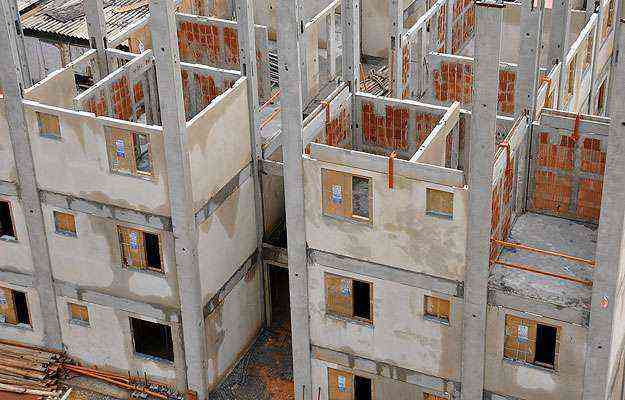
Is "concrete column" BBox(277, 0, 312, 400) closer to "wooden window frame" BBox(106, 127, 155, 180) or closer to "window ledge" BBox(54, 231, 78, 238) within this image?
"wooden window frame" BBox(106, 127, 155, 180)

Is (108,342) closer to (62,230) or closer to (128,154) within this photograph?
(62,230)

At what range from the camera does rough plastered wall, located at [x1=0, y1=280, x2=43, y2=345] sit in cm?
3130

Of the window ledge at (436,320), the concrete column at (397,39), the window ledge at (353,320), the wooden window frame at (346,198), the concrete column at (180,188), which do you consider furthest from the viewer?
the concrete column at (397,39)

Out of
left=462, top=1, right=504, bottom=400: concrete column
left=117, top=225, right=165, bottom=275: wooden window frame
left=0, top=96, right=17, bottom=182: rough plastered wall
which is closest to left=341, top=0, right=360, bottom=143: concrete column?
left=462, top=1, right=504, bottom=400: concrete column

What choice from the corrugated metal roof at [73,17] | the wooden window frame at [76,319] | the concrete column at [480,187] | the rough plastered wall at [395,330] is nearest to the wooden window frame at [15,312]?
the wooden window frame at [76,319]

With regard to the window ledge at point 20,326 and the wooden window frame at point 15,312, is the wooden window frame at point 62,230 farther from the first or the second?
the window ledge at point 20,326

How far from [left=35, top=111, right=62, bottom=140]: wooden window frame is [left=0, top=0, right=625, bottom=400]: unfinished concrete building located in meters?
0.06

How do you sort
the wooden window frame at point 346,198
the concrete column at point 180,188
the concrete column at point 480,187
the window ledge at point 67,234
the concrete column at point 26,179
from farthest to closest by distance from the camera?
the window ledge at point 67,234
the concrete column at point 26,179
the concrete column at point 180,188
the wooden window frame at point 346,198
the concrete column at point 480,187

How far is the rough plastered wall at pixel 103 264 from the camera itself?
1135 inches

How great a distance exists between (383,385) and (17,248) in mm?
12102

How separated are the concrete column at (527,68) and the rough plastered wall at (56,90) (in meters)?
13.2

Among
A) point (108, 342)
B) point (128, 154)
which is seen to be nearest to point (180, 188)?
point (128, 154)

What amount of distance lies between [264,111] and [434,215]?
11.2 metres

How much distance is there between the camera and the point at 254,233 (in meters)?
30.9
